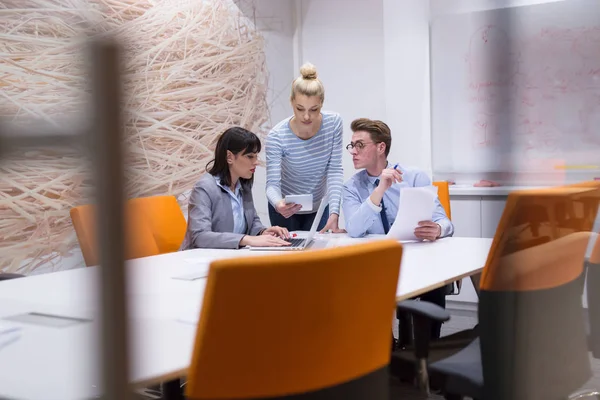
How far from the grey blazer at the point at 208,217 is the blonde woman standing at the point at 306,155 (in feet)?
1.16

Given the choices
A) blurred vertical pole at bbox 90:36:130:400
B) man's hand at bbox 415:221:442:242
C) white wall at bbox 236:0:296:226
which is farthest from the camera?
white wall at bbox 236:0:296:226

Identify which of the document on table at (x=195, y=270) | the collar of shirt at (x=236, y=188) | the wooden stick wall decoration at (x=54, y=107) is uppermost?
the wooden stick wall decoration at (x=54, y=107)

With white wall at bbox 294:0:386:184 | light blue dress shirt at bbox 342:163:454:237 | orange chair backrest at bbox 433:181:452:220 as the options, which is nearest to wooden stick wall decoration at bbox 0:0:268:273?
light blue dress shirt at bbox 342:163:454:237

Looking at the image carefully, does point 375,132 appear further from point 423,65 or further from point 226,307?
point 226,307

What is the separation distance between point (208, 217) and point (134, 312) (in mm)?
2134

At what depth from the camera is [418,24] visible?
12.9 feet

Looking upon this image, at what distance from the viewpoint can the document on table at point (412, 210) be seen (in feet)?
7.16

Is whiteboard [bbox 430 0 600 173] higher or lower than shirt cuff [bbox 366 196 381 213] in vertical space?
higher

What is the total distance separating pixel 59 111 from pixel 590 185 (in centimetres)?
90

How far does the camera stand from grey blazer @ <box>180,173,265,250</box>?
7.79 ft

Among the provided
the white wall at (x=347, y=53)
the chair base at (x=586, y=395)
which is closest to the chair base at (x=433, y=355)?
the chair base at (x=586, y=395)

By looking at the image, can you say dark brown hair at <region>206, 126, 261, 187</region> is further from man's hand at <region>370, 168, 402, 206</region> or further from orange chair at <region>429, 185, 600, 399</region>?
orange chair at <region>429, 185, 600, 399</region>

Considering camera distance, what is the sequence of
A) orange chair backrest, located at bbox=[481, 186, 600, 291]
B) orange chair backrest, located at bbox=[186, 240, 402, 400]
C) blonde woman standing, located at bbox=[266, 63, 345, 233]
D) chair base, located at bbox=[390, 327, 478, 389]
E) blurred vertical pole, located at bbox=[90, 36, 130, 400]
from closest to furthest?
1. blurred vertical pole, located at bbox=[90, 36, 130, 400]
2. orange chair backrest, located at bbox=[186, 240, 402, 400]
3. orange chair backrest, located at bbox=[481, 186, 600, 291]
4. chair base, located at bbox=[390, 327, 478, 389]
5. blonde woman standing, located at bbox=[266, 63, 345, 233]

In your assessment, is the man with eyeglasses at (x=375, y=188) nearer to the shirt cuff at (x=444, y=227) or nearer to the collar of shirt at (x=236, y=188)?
the shirt cuff at (x=444, y=227)
